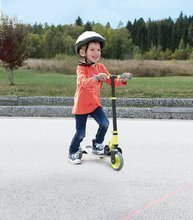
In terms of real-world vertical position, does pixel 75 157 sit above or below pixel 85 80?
below

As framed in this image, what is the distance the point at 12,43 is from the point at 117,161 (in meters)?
10.7

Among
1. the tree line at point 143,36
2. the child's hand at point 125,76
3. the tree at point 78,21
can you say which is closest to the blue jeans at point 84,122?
the child's hand at point 125,76

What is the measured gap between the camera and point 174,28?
82.4 meters

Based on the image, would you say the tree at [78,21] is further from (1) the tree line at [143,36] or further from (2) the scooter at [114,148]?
(2) the scooter at [114,148]

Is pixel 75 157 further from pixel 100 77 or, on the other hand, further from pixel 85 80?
pixel 100 77

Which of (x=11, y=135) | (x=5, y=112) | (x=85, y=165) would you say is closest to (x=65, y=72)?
(x=5, y=112)

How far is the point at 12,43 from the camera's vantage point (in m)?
14.8

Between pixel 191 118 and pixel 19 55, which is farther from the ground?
pixel 19 55

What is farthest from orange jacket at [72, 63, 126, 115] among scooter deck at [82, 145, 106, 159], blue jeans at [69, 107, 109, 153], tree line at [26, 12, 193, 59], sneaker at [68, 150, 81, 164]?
tree line at [26, 12, 193, 59]

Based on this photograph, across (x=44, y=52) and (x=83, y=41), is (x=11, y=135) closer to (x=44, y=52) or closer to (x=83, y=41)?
(x=83, y=41)

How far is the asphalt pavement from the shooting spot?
3.65 m

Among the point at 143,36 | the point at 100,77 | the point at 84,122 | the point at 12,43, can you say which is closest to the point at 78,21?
the point at 143,36

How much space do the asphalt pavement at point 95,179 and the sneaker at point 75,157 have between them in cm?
8

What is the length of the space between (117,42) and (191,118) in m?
47.5
